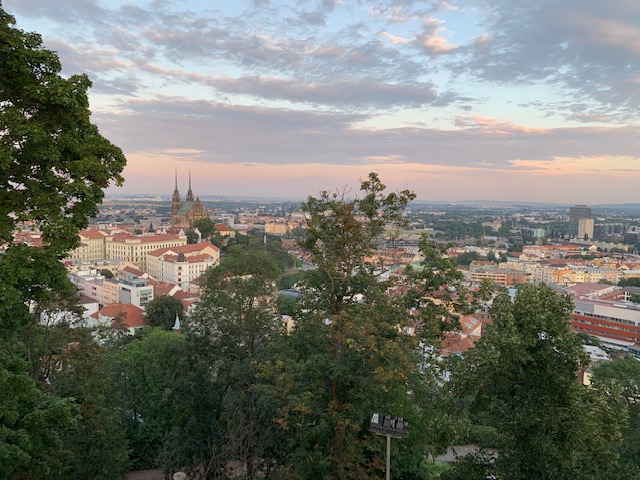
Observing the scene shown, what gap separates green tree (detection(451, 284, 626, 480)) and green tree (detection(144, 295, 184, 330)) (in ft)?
94.7

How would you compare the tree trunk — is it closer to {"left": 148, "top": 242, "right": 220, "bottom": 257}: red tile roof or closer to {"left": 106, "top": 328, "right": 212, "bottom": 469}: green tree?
{"left": 106, "top": 328, "right": 212, "bottom": 469}: green tree

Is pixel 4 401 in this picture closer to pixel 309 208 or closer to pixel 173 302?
pixel 309 208

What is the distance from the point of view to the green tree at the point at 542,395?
19.6ft

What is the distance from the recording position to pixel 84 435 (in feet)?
29.5

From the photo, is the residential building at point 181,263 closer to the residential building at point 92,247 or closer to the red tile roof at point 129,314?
the residential building at point 92,247

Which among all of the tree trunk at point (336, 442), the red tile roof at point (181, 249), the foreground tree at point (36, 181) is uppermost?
the foreground tree at point (36, 181)

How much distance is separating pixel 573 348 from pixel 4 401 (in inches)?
268

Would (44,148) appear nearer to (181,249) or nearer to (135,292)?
(135,292)

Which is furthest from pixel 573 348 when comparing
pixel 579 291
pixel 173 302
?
pixel 579 291

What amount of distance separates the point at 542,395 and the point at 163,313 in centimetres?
3040

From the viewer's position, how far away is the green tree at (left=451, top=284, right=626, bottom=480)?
19.6ft

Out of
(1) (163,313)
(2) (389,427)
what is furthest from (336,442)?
(1) (163,313)

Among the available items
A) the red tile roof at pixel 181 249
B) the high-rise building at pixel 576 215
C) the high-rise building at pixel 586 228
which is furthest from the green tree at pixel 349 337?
the high-rise building at pixel 576 215

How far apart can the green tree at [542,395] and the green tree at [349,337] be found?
45.2 inches
